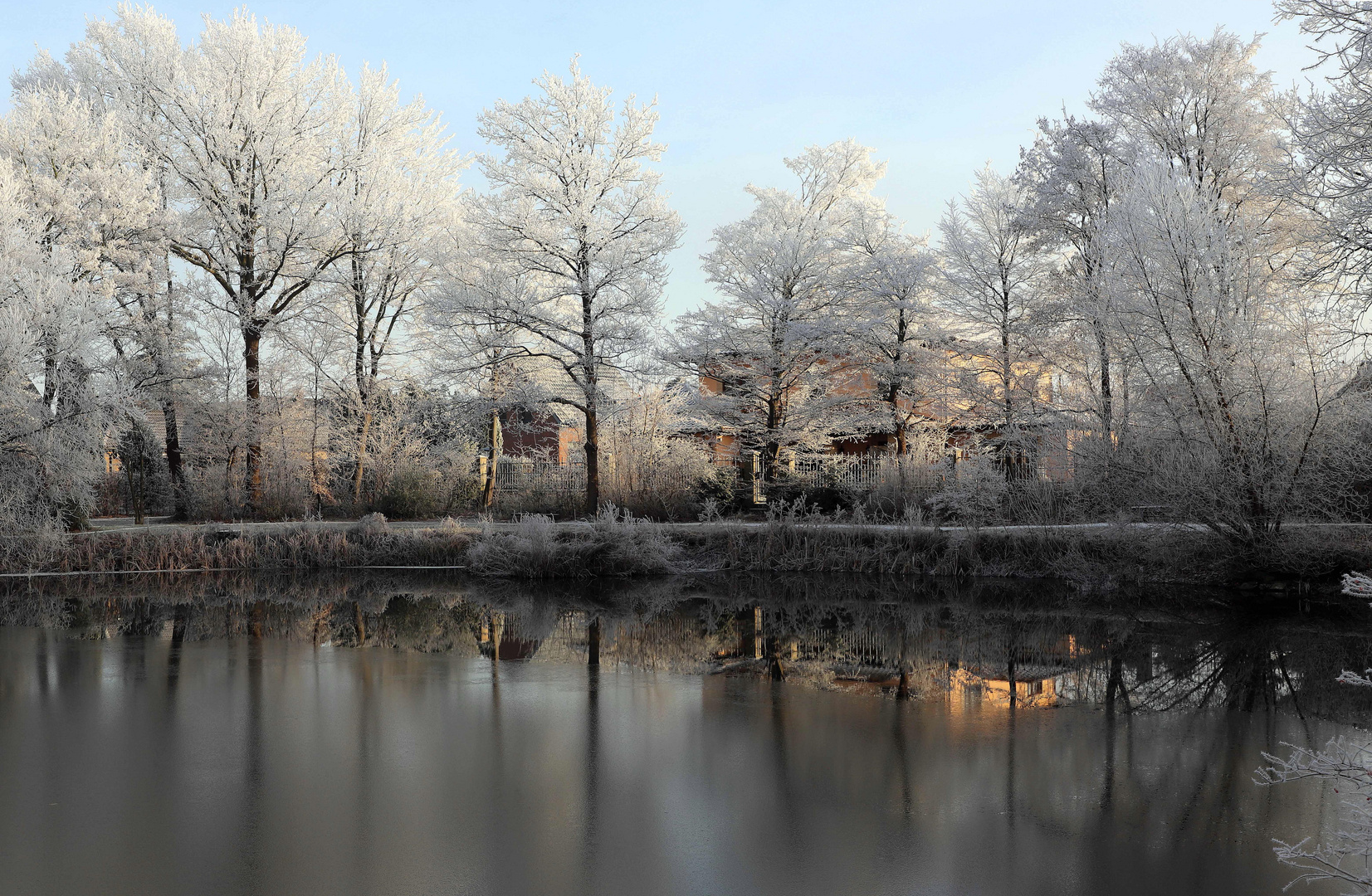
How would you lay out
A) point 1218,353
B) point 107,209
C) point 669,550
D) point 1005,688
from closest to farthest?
point 1005,688 → point 1218,353 → point 669,550 → point 107,209

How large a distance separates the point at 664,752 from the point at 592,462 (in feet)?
56.9

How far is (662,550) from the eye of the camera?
19938 millimetres

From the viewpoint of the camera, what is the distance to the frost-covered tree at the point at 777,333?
2545cm

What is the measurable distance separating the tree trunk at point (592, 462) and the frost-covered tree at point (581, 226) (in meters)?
0.03

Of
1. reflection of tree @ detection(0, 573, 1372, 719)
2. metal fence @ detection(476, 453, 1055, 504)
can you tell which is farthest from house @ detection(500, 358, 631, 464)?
reflection of tree @ detection(0, 573, 1372, 719)

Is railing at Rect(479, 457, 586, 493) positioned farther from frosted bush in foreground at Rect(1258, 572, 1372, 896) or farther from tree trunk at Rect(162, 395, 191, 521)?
frosted bush in foreground at Rect(1258, 572, 1372, 896)

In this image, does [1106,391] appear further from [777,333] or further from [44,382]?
[44,382]

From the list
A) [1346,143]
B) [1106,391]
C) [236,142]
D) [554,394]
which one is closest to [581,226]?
[554,394]

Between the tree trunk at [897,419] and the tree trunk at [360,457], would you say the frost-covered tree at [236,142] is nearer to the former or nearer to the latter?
the tree trunk at [360,457]

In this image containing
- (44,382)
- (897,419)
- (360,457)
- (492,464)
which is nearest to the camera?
(44,382)

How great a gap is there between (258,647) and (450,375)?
45.0 feet

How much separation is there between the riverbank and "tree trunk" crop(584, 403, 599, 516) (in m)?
3.11

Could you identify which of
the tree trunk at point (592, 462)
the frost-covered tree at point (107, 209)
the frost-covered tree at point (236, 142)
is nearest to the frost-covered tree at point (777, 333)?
the tree trunk at point (592, 462)

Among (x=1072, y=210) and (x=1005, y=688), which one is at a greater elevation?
(x=1072, y=210)
